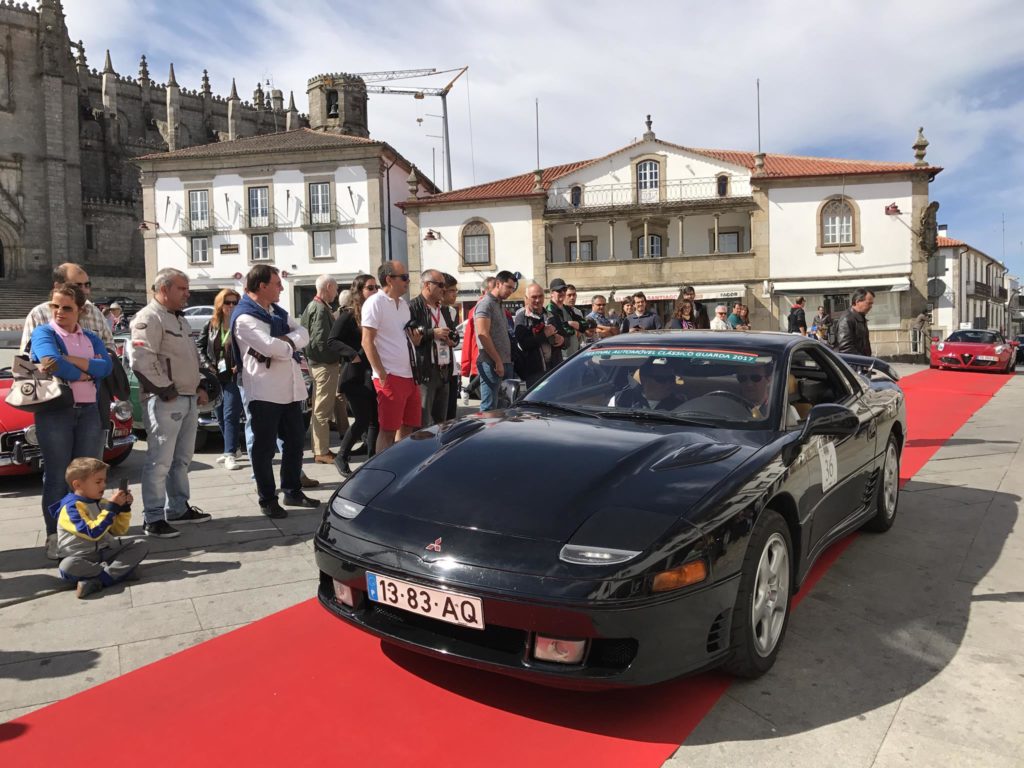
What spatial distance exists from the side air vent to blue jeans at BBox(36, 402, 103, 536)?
3.83 metres

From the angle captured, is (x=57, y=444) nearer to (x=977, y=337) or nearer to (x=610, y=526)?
(x=610, y=526)

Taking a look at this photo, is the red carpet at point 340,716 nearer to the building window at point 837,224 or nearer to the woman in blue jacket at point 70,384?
the woman in blue jacket at point 70,384

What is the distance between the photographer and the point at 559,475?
2900 millimetres

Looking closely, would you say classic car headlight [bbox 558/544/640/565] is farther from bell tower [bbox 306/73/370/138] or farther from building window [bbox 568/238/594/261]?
bell tower [bbox 306/73/370/138]

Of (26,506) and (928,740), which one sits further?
(26,506)

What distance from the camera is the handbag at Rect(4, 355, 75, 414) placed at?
4211 millimetres

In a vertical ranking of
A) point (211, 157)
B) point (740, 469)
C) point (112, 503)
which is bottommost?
point (112, 503)

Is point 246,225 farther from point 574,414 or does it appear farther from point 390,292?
point 574,414

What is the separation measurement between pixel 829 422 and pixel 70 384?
423cm

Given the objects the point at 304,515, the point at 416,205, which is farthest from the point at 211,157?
the point at 304,515

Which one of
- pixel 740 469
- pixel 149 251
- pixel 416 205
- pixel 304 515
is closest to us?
pixel 740 469

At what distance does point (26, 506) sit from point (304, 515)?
2.33 metres

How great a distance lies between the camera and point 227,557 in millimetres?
4438

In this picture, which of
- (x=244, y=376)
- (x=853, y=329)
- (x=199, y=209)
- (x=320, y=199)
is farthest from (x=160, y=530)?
(x=199, y=209)
